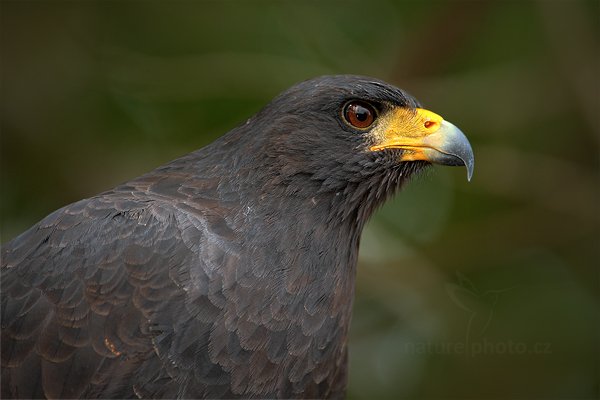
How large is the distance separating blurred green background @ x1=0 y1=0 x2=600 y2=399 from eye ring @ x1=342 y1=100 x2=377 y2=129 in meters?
2.26

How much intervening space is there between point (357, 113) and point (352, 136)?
13 cm

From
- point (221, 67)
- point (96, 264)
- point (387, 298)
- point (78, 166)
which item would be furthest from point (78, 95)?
point (96, 264)

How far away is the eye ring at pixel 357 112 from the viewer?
513cm

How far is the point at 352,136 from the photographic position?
5.12 metres

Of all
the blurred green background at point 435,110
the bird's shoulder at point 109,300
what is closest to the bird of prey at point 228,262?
the bird's shoulder at point 109,300

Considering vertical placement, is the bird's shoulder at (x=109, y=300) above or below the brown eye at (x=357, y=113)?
below

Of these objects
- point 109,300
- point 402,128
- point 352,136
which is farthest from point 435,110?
point 109,300

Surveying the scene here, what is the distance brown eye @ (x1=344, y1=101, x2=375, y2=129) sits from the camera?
5.13 metres

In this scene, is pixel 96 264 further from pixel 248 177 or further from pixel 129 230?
pixel 248 177

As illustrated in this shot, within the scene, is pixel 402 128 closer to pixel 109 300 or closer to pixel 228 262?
pixel 228 262

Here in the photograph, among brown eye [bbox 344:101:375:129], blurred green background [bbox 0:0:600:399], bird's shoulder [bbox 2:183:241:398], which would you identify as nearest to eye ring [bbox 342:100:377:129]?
brown eye [bbox 344:101:375:129]

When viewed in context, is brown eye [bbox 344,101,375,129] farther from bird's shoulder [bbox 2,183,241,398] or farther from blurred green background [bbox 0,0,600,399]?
blurred green background [bbox 0,0,600,399]

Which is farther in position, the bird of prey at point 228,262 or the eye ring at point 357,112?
the eye ring at point 357,112

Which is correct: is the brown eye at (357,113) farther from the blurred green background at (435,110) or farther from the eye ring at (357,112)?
the blurred green background at (435,110)
